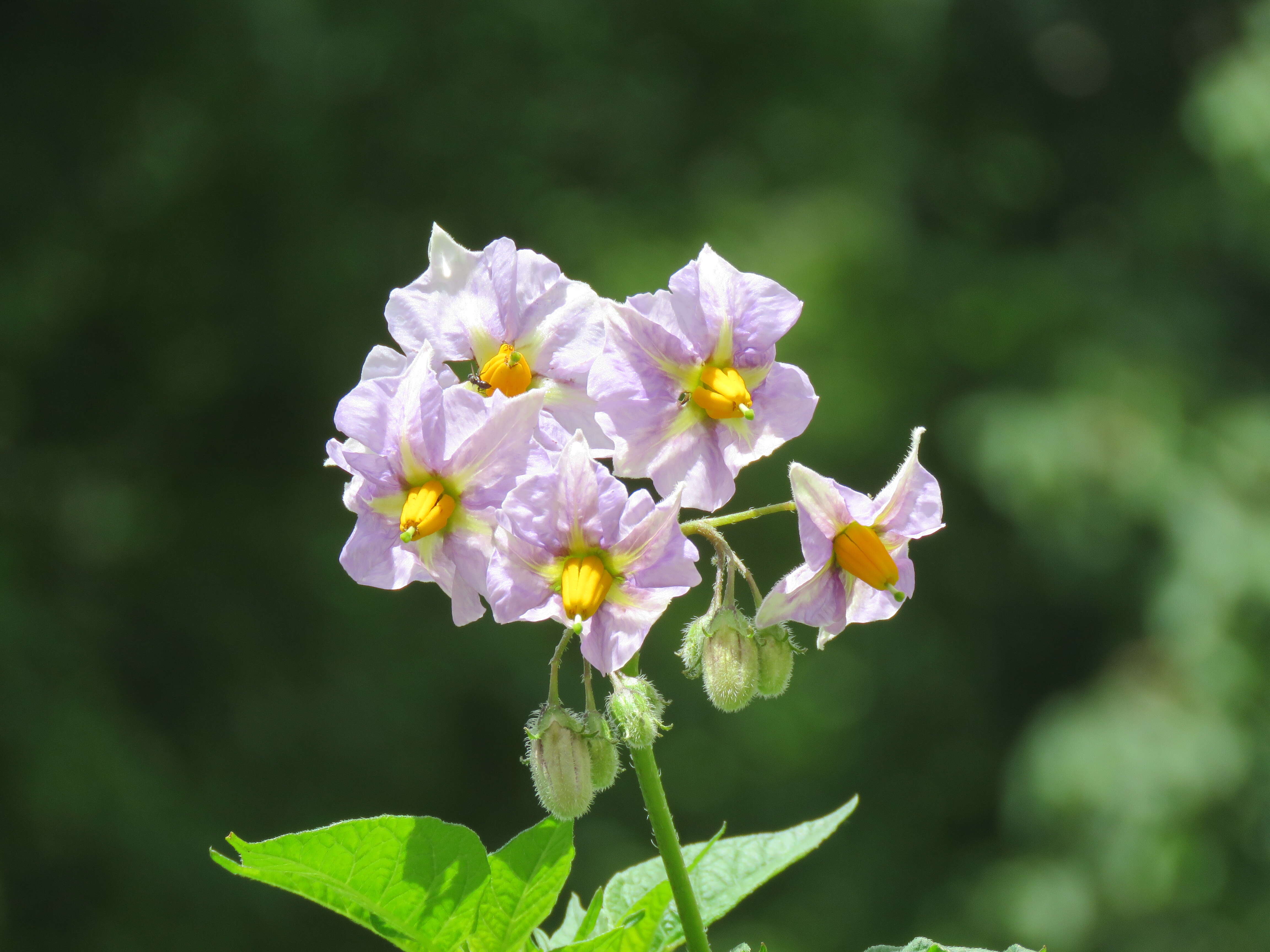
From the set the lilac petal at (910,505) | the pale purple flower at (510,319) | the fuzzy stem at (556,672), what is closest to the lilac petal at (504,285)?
the pale purple flower at (510,319)

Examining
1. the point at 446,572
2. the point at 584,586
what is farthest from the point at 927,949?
the point at 446,572

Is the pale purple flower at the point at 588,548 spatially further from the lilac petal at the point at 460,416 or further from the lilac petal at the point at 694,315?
the lilac petal at the point at 694,315

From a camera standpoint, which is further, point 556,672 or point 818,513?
point 556,672

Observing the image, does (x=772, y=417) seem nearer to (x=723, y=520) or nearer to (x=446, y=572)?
(x=723, y=520)

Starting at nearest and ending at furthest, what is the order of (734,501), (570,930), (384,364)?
(384,364), (570,930), (734,501)

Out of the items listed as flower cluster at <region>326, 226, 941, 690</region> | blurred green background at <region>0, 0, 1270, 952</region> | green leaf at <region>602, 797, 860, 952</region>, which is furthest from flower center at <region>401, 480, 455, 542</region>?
blurred green background at <region>0, 0, 1270, 952</region>

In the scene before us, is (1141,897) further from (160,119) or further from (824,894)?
(160,119)
